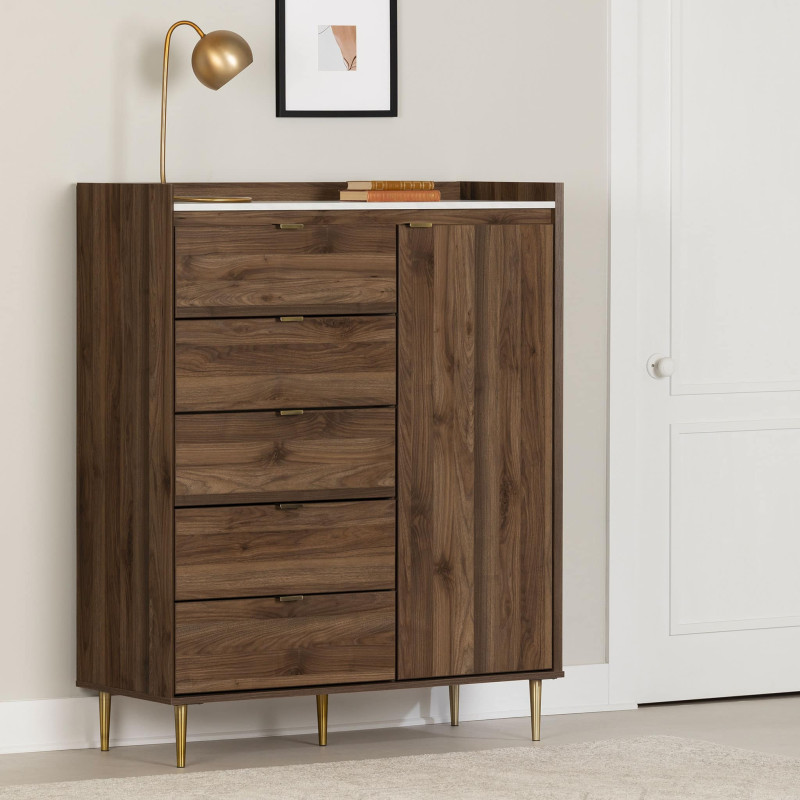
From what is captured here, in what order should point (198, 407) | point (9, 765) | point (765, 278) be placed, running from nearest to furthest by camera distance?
point (198, 407)
point (9, 765)
point (765, 278)

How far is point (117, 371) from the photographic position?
2.90 m

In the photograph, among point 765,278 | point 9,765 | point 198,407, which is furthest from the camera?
point 765,278

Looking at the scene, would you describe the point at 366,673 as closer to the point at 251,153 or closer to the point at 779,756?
the point at 779,756

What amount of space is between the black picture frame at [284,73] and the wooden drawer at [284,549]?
1001mm

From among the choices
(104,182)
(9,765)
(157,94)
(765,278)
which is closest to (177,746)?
(9,765)

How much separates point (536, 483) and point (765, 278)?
101 cm

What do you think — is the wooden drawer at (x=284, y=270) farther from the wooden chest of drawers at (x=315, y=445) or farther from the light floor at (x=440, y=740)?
the light floor at (x=440, y=740)

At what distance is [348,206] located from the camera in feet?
9.32

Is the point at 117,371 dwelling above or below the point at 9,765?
above

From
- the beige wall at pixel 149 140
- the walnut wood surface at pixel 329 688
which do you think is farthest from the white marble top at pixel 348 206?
the walnut wood surface at pixel 329 688

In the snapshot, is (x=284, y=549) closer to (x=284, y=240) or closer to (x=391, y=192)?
(x=284, y=240)

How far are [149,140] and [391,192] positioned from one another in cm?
62

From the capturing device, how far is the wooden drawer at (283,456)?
109 inches

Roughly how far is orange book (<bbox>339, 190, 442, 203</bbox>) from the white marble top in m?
0.06
